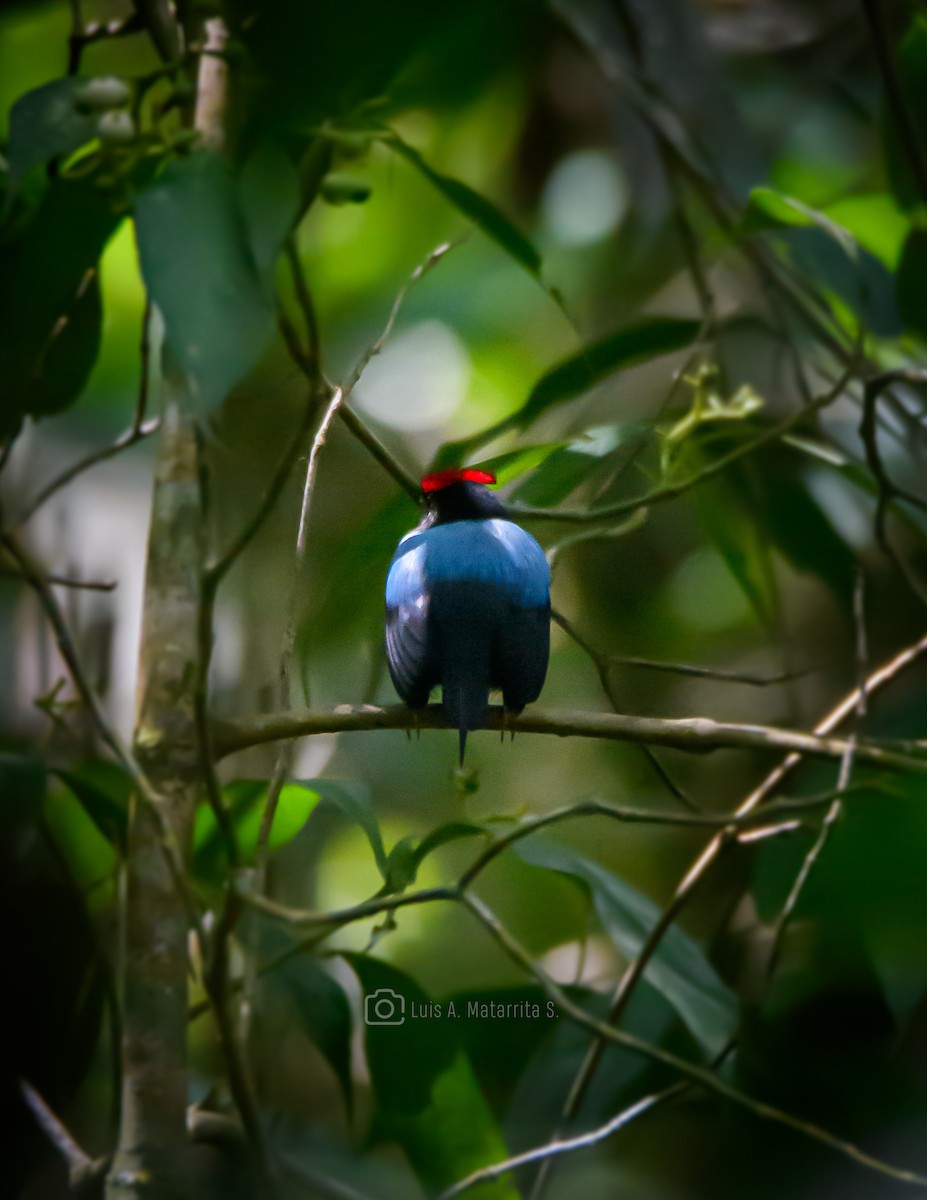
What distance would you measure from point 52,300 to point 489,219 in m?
0.31

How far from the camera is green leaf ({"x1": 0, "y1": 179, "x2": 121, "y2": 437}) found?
74 centimetres

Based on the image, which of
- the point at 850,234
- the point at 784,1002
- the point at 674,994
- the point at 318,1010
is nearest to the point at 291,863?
the point at 318,1010

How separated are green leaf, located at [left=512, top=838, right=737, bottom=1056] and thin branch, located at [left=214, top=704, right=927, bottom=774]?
0.09 metres

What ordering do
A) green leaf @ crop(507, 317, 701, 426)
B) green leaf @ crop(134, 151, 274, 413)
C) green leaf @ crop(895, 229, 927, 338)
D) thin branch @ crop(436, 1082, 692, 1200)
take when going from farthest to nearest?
green leaf @ crop(895, 229, 927, 338) < green leaf @ crop(507, 317, 701, 426) < thin branch @ crop(436, 1082, 692, 1200) < green leaf @ crop(134, 151, 274, 413)

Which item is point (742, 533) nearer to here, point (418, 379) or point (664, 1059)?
point (418, 379)

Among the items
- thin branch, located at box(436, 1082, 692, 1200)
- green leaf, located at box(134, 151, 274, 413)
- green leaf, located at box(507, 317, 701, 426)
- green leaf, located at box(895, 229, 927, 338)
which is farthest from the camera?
green leaf, located at box(895, 229, 927, 338)

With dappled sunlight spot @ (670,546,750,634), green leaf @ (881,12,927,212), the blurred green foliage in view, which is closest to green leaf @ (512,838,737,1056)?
the blurred green foliage

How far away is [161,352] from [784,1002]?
66 centimetres

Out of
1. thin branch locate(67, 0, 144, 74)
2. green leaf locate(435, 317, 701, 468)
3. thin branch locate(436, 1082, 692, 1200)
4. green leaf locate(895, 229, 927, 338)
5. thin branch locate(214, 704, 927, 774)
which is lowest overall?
thin branch locate(436, 1082, 692, 1200)

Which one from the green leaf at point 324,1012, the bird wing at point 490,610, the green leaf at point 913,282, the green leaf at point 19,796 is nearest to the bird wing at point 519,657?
the bird wing at point 490,610

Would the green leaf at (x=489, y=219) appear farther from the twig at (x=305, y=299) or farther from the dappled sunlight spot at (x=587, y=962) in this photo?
the dappled sunlight spot at (x=587, y=962)

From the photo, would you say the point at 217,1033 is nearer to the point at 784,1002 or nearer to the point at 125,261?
the point at 784,1002

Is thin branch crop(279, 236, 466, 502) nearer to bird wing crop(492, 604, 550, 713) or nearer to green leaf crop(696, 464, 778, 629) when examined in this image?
bird wing crop(492, 604, 550, 713)

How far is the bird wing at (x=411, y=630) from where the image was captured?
2.44ft
